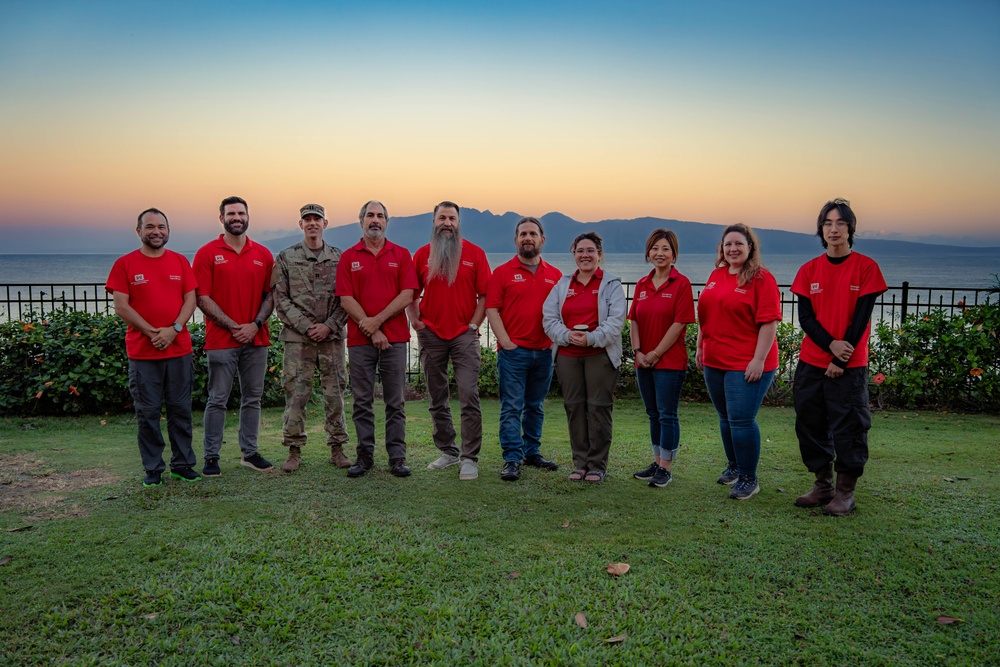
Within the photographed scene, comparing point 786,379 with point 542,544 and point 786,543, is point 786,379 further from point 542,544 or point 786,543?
point 542,544

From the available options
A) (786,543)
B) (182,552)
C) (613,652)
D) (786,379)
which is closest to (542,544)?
(613,652)

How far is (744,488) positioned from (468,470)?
2194 millimetres

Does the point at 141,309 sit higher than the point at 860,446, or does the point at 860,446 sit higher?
the point at 141,309

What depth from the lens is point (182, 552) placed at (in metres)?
4.10

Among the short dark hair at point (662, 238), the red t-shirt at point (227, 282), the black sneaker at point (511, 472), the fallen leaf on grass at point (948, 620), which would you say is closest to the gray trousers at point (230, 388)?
the red t-shirt at point (227, 282)

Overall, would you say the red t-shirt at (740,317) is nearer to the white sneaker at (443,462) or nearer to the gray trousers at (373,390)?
the white sneaker at (443,462)

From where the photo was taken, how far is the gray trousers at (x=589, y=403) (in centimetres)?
561

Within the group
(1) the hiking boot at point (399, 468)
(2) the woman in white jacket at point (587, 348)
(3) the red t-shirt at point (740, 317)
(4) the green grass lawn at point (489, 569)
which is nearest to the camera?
(4) the green grass lawn at point (489, 569)

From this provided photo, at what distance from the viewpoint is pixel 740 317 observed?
507cm

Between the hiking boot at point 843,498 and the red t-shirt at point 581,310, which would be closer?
the hiking boot at point 843,498

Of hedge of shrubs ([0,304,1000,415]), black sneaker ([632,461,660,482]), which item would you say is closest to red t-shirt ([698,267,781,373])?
black sneaker ([632,461,660,482])

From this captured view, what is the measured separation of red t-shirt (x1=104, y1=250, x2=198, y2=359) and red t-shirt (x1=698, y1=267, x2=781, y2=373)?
421 centimetres

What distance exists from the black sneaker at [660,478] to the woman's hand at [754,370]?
3.54 ft

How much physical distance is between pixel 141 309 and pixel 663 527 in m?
4.24
